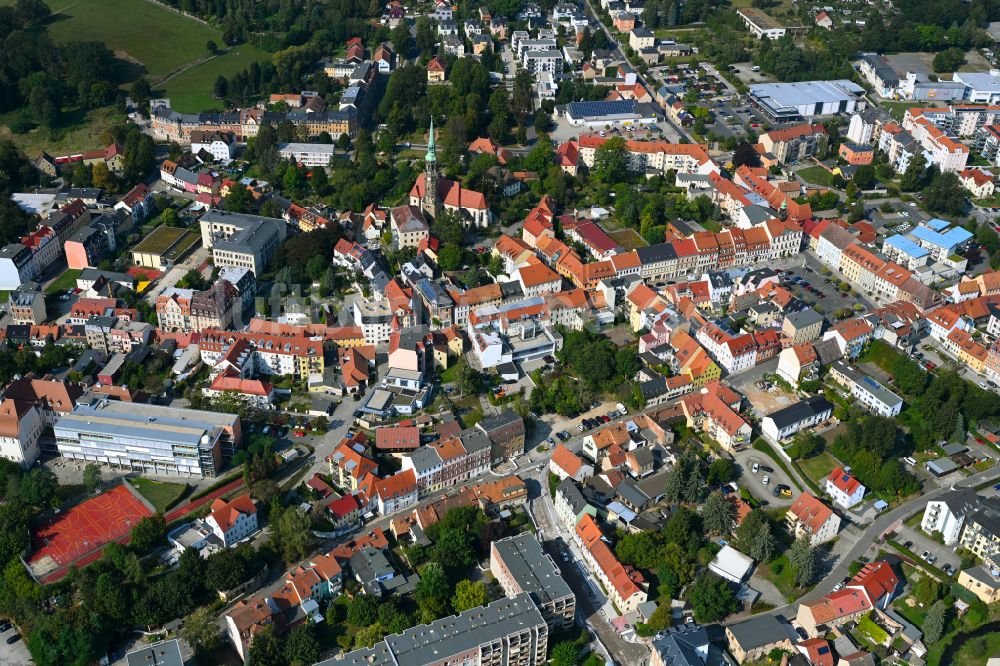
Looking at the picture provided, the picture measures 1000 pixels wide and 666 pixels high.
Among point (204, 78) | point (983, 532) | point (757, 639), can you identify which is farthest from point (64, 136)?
point (983, 532)

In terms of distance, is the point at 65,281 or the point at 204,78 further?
the point at 204,78

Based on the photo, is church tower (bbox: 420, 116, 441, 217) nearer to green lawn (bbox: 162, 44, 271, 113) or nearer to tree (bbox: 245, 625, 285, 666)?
green lawn (bbox: 162, 44, 271, 113)

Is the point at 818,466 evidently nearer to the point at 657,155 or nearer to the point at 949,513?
the point at 949,513

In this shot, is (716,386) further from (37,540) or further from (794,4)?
(794,4)

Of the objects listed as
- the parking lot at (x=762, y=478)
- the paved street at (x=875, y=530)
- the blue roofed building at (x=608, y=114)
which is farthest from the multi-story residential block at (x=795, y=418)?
the blue roofed building at (x=608, y=114)

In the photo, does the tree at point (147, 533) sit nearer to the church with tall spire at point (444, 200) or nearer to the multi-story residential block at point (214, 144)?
the church with tall spire at point (444, 200)

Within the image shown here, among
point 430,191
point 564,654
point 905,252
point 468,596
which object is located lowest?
point 564,654

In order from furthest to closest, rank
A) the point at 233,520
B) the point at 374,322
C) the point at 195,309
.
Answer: the point at 195,309 < the point at 374,322 < the point at 233,520
